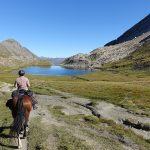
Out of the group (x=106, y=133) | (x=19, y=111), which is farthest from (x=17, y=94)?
(x=106, y=133)

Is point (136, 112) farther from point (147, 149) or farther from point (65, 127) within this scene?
point (147, 149)

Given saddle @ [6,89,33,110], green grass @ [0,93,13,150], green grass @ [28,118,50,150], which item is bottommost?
green grass @ [28,118,50,150]

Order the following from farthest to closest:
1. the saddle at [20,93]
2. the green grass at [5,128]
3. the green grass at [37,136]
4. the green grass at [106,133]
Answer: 1. the green grass at [106,133]
2. the saddle at [20,93]
3. the green grass at [5,128]
4. the green grass at [37,136]

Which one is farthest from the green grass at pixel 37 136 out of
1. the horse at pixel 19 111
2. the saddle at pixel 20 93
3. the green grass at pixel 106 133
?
the saddle at pixel 20 93

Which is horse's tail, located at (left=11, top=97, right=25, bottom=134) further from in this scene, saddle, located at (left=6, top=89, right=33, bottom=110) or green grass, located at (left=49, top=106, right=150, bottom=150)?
green grass, located at (left=49, top=106, right=150, bottom=150)

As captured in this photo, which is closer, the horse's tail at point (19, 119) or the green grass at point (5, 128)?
the horse's tail at point (19, 119)

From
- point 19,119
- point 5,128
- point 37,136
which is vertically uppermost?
point 19,119

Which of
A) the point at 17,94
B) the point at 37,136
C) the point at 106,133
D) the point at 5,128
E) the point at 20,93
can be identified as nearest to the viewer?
the point at 17,94

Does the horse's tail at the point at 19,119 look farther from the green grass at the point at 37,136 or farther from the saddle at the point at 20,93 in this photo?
the green grass at the point at 37,136

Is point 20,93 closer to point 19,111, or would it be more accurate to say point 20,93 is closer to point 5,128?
point 19,111

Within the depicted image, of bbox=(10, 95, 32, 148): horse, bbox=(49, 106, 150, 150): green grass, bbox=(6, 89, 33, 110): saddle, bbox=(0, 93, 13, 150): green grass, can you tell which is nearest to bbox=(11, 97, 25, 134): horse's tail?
bbox=(10, 95, 32, 148): horse

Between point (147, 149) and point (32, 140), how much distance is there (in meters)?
8.38

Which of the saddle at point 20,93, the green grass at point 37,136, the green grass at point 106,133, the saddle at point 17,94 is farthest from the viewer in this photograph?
the green grass at point 106,133

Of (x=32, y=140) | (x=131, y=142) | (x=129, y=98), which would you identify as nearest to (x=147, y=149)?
(x=131, y=142)
